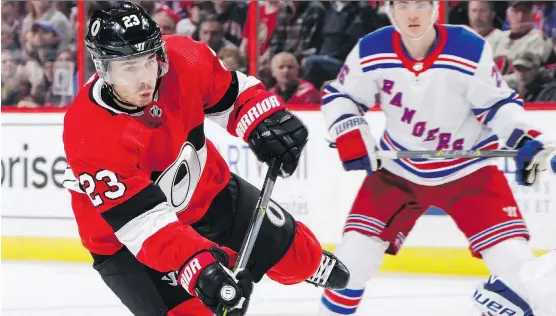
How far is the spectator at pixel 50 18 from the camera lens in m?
5.35

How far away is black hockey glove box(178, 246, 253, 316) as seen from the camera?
2197 millimetres

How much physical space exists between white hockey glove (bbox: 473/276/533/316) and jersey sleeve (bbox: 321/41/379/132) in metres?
0.72

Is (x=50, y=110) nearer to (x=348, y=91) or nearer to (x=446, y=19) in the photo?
(x=446, y=19)

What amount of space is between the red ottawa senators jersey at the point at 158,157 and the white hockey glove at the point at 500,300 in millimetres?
773

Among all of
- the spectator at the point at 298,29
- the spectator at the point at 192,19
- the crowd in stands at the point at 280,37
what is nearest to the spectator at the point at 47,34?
the crowd in stands at the point at 280,37

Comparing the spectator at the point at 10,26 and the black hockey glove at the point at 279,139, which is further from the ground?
the black hockey glove at the point at 279,139

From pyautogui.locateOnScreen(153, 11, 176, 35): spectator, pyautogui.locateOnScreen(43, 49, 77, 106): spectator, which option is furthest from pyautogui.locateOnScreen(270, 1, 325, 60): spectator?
pyautogui.locateOnScreen(43, 49, 77, 106): spectator

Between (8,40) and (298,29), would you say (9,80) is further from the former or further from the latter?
(298,29)

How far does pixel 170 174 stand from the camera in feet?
8.20

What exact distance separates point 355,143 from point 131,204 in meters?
1.05

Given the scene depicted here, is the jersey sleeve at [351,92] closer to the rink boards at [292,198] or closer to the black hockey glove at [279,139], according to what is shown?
the black hockey glove at [279,139]

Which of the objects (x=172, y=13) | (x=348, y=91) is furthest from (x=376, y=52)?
(x=172, y=13)

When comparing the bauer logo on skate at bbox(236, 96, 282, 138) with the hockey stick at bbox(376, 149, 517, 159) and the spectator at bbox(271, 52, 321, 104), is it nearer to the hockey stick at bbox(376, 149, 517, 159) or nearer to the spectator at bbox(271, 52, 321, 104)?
the hockey stick at bbox(376, 149, 517, 159)

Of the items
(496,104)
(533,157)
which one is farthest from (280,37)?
(533,157)
